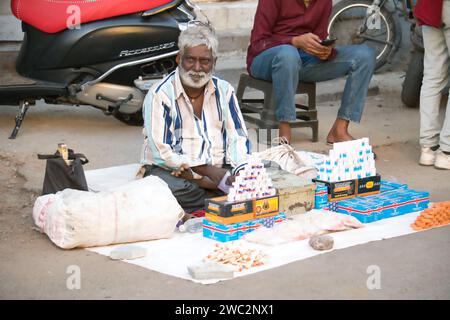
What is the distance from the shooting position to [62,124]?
7191mm

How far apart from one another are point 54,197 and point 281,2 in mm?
2701

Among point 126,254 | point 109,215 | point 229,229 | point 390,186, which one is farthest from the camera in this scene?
point 390,186

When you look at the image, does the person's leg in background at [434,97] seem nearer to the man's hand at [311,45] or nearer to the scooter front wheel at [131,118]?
the man's hand at [311,45]

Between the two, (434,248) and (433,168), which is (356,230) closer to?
(434,248)

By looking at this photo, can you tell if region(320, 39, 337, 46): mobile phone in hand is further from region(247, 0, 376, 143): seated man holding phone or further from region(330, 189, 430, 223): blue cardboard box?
region(330, 189, 430, 223): blue cardboard box

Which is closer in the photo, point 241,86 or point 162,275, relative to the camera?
point 162,275

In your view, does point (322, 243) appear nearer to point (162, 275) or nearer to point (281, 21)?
point (162, 275)

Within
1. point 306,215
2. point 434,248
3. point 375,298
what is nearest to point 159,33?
point 306,215

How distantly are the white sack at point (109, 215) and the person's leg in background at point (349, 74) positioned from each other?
232cm

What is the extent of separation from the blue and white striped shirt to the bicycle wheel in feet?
13.1

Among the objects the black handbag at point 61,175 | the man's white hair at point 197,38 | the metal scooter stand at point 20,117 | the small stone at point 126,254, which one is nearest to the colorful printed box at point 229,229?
the small stone at point 126,254

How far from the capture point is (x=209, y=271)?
4.27 meters

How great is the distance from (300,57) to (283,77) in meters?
0.33

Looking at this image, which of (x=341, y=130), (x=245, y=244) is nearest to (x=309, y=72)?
(x=341, y=130)
